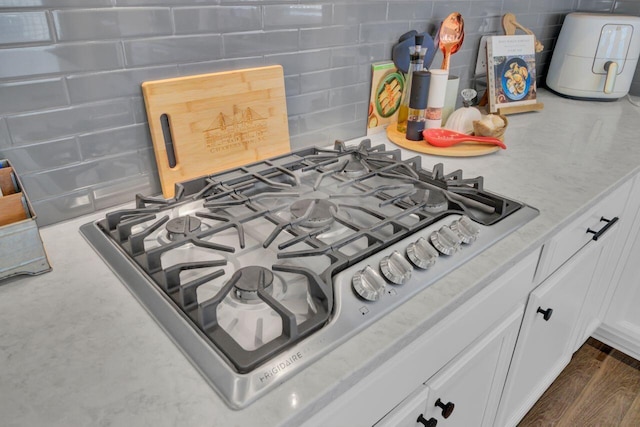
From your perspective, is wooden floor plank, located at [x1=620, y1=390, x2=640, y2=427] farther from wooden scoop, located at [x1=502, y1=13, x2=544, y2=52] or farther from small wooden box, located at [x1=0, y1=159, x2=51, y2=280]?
small wooden box, located at [x1=0, y1=159, x2=51, y2=280]

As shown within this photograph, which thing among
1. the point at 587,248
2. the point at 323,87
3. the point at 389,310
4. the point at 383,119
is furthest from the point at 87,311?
the point at 587,248

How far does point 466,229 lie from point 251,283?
42 cm

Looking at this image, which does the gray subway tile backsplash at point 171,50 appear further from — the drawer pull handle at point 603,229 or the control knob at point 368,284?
the drawer pull handle at point 603,229

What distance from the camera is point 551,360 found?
1.43 metres

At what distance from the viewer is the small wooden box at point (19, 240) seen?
2.34 ft

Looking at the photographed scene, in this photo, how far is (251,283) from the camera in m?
0.68

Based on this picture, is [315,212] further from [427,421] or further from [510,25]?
[510,25]

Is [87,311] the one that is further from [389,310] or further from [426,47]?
[426,47]

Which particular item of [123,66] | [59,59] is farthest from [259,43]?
[59,59]

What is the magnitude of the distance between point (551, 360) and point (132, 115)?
4.46 feet

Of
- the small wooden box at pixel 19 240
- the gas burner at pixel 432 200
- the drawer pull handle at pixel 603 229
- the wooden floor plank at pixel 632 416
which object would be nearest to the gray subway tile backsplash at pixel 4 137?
the small wooden box at pixel 19 240

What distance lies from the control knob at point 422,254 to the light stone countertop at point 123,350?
0.04 metres

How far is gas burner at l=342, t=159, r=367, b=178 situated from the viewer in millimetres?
1131

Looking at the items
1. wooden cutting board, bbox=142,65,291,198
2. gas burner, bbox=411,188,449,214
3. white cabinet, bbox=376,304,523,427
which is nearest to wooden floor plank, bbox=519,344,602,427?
white cabinet, bbox=376,304,523,427
